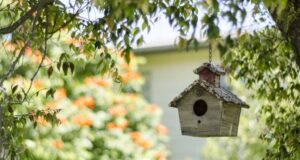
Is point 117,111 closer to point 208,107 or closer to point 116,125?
point 116,125

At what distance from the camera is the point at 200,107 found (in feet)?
13.9

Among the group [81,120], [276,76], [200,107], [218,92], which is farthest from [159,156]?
[218,92]

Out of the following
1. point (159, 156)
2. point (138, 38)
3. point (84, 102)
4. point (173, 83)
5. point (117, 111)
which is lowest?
point (159, 156)

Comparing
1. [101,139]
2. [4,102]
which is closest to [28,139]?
[101,139]

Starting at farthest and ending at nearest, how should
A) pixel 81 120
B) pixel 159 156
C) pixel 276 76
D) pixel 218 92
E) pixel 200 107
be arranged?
1. pixel 159 156
2. pixel 81 120
3. pixel 276 76
4. pixel 200 107
5. pixel 218 92

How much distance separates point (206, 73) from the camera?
166 inches

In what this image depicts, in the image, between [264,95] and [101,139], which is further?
[101,139]

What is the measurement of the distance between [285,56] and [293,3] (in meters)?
0.81

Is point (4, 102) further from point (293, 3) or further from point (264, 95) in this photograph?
point (264, 95)

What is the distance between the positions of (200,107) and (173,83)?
6.94 m

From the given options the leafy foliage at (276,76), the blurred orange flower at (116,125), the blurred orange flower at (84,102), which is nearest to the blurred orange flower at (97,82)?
the blurred orange flower at (84,102)

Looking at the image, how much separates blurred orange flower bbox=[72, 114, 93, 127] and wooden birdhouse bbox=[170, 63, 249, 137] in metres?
3.58

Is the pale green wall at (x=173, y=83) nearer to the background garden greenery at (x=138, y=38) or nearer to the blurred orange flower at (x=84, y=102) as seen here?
the blurred orange flower at (x=84, y=102)

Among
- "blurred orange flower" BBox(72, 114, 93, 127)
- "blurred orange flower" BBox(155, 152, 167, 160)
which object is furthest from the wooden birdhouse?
"blurred orange flower" BBox(155, 152, 167, 160)
